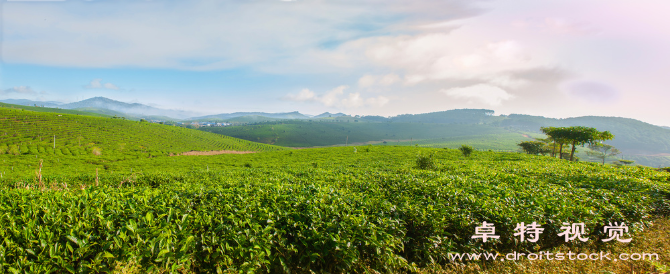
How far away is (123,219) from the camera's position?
4430 mm

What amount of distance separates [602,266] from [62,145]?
397ft

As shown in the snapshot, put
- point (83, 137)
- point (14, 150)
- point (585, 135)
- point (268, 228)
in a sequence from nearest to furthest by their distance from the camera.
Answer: point (268, 228) → point (585, 135) → point (14, 150) → point (83, 137)

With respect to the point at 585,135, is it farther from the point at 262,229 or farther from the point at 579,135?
the point at 262,229

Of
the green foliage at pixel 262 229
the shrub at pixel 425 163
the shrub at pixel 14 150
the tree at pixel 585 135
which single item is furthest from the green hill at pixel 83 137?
the tree at pixel 585 135

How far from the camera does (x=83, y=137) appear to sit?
295 ft

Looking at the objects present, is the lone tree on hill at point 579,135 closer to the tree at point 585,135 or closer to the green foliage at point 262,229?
the tree at point 585,135

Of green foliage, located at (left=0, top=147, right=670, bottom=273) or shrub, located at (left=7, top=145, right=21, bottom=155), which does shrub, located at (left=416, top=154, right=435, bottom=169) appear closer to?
green foliage, located at (left=0, top=147, right=670, bottom=273)

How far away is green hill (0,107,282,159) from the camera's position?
75.2 meters

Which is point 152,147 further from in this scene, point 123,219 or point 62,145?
point 123,219

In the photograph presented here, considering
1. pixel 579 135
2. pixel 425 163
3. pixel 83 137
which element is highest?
pixel 579 135

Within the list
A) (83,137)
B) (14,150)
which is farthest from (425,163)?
(83,137)

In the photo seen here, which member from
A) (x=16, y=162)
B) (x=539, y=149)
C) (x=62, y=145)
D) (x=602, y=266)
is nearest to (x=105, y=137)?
(x=62, y=145)

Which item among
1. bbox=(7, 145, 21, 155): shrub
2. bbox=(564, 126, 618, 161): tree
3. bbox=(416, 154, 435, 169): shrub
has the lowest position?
bbox=(7, 145, 21, 155): shrub

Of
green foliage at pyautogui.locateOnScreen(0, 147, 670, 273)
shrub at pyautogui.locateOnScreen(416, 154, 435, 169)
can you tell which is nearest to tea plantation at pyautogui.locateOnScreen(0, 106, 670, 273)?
green foliage at pyautogui.locateOnScreen(0, 147, 670, 273)
